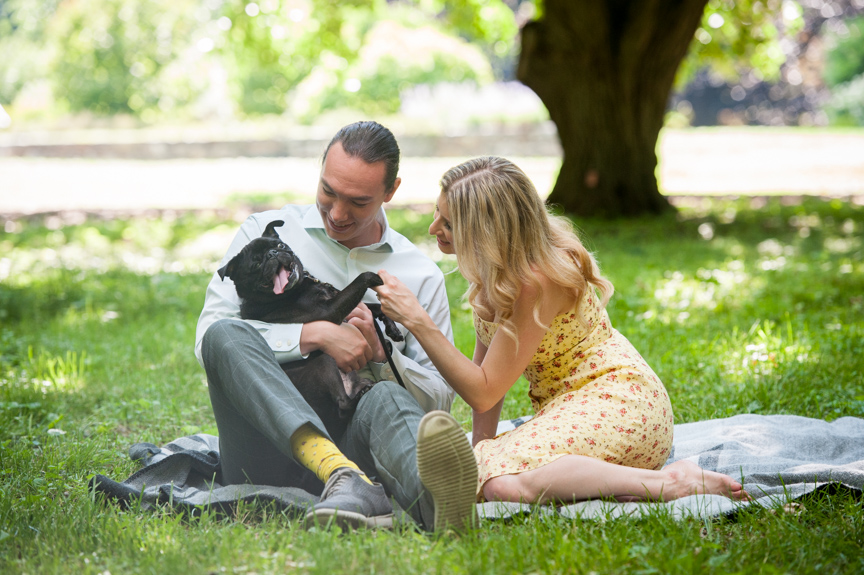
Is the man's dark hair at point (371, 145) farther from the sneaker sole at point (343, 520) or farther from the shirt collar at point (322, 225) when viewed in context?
the sneaker sole at point (343, 520)

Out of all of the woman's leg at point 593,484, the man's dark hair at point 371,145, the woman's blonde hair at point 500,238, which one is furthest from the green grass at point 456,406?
the man's dark hair at point 371,145

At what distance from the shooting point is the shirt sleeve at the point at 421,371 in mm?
3219

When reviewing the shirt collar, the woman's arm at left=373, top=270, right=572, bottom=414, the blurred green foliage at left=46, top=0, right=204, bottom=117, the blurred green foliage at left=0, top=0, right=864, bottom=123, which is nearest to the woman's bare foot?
the woman's arm at left=373, top=270, right=572, bottom=414

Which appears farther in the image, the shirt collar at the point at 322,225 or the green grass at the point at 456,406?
the shirt collar at the point at 322,225

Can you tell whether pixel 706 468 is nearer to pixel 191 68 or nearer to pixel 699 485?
pixel 699 485

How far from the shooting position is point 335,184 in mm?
3246

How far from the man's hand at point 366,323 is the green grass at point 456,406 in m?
0.77

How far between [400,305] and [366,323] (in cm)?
27

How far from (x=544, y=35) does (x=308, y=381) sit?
914 cm

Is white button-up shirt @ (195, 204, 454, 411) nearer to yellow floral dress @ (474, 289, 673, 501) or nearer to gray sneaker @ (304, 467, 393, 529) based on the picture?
yellow floral dress @ (474, 289, 673, 501)

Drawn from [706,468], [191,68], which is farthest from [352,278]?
[191,68]

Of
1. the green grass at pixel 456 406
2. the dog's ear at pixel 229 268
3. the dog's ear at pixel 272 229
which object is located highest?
the dog's ear at pixel 272 229

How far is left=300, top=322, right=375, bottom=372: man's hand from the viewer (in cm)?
311

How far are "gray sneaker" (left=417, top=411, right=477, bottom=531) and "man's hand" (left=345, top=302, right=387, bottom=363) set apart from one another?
2.49 feet
